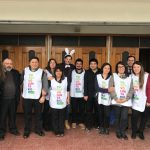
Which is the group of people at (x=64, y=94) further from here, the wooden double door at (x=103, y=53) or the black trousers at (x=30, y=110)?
the wooden double door at (x=103, y=53)

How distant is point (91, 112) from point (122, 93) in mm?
958

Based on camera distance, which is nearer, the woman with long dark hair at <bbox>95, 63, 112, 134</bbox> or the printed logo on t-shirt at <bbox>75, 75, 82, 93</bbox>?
the woman with long dark hair at <bbox>95, 63, 112, 134</bbox>

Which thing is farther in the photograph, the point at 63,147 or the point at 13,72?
the point at 13,72

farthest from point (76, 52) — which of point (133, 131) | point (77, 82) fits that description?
point (133, 131)

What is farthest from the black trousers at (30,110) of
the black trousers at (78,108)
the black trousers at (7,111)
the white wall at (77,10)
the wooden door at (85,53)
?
the wooden door at (85,53)

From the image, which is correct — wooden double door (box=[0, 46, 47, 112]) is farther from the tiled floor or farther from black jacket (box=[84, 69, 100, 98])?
the tiled floor

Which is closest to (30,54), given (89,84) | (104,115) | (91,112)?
(89,84)

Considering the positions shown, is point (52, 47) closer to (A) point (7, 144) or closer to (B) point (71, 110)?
(B) point (71, 110)

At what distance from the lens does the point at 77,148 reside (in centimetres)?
615

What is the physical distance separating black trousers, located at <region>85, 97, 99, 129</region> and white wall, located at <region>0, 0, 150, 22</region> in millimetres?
1823

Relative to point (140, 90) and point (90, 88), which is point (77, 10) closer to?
point (90, 88)

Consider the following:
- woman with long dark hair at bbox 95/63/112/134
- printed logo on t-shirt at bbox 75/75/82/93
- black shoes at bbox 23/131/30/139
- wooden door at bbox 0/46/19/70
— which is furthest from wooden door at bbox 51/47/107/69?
black shoes at bbox 23/131/30/139

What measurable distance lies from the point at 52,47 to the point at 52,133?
112 inches

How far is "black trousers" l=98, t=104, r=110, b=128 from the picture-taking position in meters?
6.84
